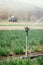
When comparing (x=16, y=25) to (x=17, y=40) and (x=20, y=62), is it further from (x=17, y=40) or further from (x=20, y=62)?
(x=20, y=62)

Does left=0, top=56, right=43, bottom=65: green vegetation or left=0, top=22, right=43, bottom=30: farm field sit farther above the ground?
left=0, top=22, right=43, bottom=30: farm field

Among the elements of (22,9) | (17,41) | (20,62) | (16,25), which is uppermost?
(22,9)

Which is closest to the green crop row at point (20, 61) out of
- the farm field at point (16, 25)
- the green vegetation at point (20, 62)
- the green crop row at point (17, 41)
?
the green vegetation at point (20, 62)

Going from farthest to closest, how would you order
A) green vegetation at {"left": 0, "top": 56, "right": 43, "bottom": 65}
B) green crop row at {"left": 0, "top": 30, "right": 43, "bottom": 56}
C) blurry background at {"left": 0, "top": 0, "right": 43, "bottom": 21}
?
green crop row at {"left": 0, "top": 30, "right": 43, "bottom": 56}, blurry background at {"left": 0, "top": 0, "right": 43, "bottom": 21}, green vegetation at {"left": 0, "top": 56, "right": 43, "bottom": 65}

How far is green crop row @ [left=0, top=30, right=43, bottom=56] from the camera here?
11.9ft

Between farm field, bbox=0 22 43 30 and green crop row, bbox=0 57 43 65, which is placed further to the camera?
farm field, bbox=0 22 43 30

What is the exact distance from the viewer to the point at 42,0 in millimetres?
3773

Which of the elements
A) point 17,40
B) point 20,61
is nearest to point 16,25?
point 17,40

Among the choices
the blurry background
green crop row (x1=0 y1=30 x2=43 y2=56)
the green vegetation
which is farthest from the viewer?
green crop row (x1=0 y1=30 x2=43 y2=56)

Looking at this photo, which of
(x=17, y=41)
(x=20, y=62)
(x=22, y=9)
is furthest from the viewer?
(x=17, y=41)

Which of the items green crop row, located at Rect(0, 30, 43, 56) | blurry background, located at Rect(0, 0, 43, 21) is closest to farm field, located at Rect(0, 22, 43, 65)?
green crop row, located at Rect(0, 30, 43, 56)

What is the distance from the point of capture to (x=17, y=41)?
370 cm

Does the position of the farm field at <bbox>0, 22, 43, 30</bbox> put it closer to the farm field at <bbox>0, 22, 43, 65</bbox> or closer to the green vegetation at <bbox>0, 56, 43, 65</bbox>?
the farm field at <bbox>0, 22, 43, 65</bbox>

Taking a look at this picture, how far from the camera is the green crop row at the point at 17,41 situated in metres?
3.62
